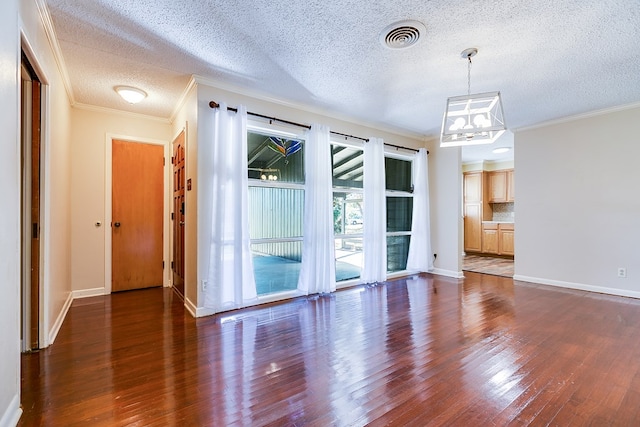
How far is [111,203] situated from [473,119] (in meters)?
4.61

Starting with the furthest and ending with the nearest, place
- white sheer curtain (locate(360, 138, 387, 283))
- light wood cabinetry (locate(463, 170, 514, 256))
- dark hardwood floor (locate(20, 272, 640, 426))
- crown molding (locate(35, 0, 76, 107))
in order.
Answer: light wood cabinetry (locate(463, 170, 514, 256)) → white sheer curtain (locate(360, 138, 387, 283)) → crown molding (locate(35, 0, 76, 107)) → dark hardwood floor (locate(20, 272, 640, 426))

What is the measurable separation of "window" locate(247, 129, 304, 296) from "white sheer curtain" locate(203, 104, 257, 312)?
10.1 inches

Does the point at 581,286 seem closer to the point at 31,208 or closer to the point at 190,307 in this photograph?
the point at 190,307

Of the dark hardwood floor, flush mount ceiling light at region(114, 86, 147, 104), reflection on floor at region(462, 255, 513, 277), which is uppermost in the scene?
flush mount ceiling light at region(114, 86, 147, 104)

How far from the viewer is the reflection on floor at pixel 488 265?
5.82 metres

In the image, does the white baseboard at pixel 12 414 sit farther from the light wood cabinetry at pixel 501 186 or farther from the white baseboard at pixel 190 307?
the light wood cabinetry at pixel 501 186

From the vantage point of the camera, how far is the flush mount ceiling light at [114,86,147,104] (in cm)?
337

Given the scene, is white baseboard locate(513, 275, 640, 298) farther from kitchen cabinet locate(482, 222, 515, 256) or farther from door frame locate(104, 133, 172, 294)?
door frame locate(104, 133, 172, 294)

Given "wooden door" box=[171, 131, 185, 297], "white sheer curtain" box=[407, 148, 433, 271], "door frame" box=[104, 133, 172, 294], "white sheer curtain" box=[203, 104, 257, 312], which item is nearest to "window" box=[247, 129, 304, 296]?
"white sheer curtain" box=[203, 104, 257, 312]

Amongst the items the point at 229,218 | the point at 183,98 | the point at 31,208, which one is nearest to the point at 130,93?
the point at 183,98

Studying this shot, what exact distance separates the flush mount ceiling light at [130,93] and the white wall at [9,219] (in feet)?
6.08

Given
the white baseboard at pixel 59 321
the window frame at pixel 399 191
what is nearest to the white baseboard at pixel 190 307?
the white baseboard at pixel 59 321

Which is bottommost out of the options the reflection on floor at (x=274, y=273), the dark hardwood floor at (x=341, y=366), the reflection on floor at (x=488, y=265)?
the reflection on floor at (x=488, y=265)

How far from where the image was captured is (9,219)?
1540mm
